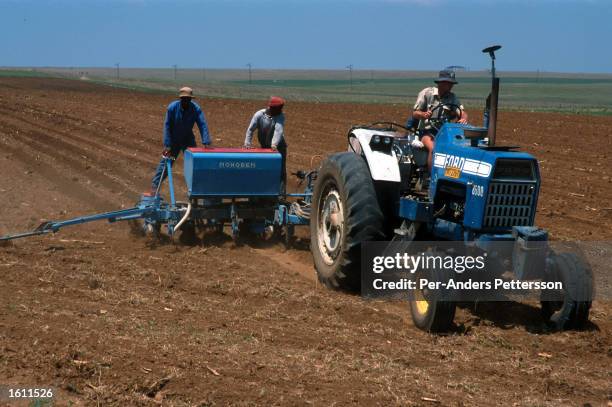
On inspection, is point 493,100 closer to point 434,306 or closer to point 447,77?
point 447,77

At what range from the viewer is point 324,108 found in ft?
104

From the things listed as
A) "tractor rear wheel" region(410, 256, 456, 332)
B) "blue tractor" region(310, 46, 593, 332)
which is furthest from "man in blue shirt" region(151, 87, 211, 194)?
"tractor rear wheel" region(410, 256, 456, 332)

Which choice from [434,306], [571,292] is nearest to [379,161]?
[434,306]

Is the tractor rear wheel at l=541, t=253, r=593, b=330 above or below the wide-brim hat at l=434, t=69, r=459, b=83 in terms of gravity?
below

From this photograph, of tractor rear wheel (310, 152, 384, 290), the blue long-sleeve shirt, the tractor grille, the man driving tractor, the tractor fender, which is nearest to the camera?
the tractor grille

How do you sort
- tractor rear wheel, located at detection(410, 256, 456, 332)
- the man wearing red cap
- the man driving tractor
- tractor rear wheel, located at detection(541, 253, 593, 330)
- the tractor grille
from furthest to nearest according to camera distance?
the man wearing red cap
the man driving tractor
the tractor grille
tractor rear wheel, located at detection(410, 256, 456, 332)
tractor rear wheel, located at detection(541, 253, 593, 330)

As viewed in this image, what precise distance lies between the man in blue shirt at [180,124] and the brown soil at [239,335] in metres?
0.86

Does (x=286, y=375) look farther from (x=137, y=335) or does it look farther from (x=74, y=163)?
(x=74, y=163)

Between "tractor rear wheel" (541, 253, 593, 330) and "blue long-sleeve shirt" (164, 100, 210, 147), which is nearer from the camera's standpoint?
"tractor rear wheel" (541, 253, 593, 330)

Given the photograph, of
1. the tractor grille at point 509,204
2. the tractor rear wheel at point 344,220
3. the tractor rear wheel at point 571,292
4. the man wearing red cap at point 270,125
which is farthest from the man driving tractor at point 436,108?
the man wearing red cap at point 270,125

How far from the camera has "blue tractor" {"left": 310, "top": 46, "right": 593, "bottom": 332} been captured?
6062mm

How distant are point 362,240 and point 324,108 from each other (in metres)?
25.1

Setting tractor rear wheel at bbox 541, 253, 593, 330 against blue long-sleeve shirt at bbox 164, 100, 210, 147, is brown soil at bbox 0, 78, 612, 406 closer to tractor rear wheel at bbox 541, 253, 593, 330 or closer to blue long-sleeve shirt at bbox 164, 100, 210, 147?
tractor rear wheel at bbox 541, 253, 593, 330

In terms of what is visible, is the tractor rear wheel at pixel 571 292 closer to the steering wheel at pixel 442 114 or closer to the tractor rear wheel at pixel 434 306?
the tractor rear wheel at pixel 434 306
